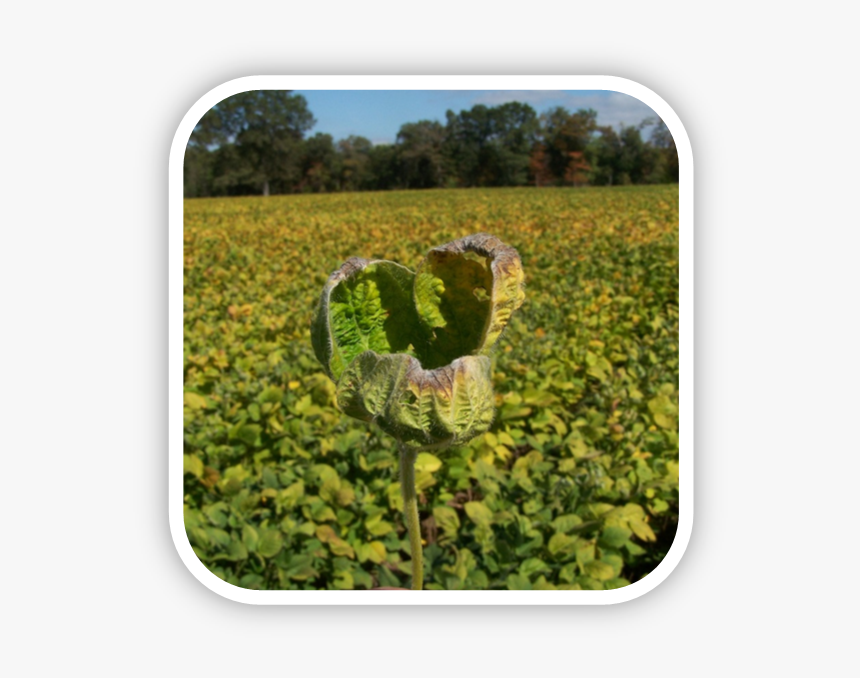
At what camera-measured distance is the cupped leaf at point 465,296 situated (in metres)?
0.55

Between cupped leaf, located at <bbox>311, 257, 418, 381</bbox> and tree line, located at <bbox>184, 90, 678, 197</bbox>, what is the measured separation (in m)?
2.14

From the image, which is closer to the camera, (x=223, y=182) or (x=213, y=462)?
(x=213, y=462)

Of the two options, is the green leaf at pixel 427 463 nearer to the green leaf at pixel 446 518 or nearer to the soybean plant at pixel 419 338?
the green leaf at pixel 446 518

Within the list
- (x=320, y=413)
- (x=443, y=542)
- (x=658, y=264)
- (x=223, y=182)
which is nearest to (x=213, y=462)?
(x=320, y=413)

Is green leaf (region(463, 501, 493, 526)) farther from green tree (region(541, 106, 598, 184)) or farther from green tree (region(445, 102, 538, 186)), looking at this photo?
green tree (region(445, 102, 538, 186))

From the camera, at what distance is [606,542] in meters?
1.30

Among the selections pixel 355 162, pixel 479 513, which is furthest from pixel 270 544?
pixel 355 162

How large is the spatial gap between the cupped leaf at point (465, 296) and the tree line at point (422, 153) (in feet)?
7.01

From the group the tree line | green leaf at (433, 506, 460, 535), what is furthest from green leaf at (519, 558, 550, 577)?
the tree line

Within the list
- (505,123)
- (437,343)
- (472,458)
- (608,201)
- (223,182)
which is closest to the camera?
(437,343)

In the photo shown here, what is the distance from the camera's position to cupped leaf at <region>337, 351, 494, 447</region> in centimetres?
52

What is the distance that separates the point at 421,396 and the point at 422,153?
20.2 ft
